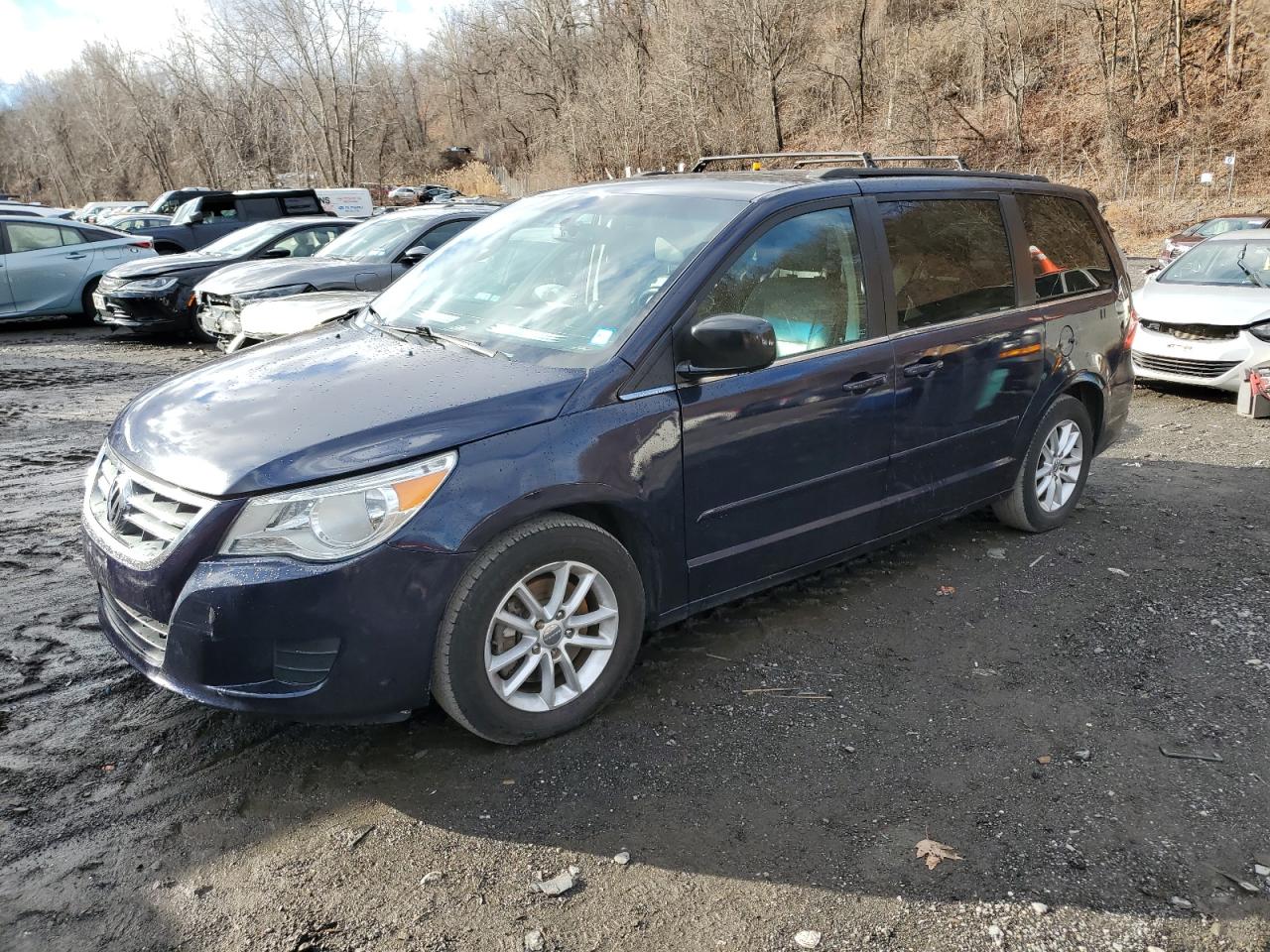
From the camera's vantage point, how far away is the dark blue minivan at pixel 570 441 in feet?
9.32

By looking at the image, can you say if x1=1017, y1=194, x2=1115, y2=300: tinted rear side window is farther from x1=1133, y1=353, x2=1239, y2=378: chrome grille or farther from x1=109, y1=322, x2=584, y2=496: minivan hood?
x1=1133, y1=353, x2=1239, y2=378: chrome grille

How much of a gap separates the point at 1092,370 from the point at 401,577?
13.8 ft

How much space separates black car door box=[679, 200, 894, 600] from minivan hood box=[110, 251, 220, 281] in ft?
34.2

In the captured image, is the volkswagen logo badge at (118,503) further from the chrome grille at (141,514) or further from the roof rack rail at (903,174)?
the roof rack rail at (903,174)

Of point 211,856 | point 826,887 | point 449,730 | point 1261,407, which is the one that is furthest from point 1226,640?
point 1261,407

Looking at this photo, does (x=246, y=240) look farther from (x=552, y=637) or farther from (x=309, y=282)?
(x=552, y=637)

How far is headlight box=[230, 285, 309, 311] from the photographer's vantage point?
985 cm

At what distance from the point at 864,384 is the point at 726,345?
0.93 metres

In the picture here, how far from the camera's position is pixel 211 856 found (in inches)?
108

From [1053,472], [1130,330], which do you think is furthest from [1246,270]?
[1053,472]

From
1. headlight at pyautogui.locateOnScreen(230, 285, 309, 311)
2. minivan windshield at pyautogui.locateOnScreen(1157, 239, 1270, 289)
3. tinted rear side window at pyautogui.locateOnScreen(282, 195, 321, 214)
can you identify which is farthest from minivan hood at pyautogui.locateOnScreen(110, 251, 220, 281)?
minivan windshield at pyautogui.locateOnScreen(1157, 239, 1270, 289)

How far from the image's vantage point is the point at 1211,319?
893cm

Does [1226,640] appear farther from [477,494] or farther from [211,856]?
[211,856]

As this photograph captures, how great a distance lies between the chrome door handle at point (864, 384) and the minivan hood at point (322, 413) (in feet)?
4.12
